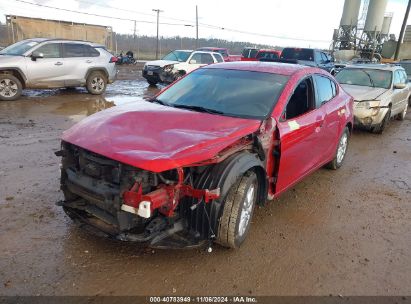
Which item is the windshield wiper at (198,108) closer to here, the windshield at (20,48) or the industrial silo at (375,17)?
the windshield at (20,48)

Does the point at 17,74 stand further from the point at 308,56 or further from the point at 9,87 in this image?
the point at 308,56

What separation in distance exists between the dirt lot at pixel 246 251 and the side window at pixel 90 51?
7.37m

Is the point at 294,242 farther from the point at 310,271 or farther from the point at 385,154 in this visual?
the point at 385,154

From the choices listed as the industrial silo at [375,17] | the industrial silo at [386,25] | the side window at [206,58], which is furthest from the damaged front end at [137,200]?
the industrial silo at [386,25]

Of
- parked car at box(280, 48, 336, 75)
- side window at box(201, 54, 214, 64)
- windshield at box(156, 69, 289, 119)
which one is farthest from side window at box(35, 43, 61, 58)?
parked car at box(280, 48, 336, 75)

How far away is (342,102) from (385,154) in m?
2.58

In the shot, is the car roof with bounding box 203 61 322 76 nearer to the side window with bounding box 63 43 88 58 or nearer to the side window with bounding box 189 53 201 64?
the side window with bounding box 63 43 88 58

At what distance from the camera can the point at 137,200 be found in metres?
2.67

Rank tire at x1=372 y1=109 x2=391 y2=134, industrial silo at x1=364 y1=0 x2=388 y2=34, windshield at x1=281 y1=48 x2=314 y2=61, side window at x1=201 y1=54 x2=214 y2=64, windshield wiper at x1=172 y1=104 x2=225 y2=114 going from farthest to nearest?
industrial silo at x1=364 y1=0 x2=388 y2=34 → windshield at x1=281 y1=48 x2=314 y2=61 → side window at x1=201 y1=54 x2=214 y2=64 → tire at x1=372 y1=109 x2=391 y2=134 → windshield wiper at x1=172 y1=104 x2=225 y2=114

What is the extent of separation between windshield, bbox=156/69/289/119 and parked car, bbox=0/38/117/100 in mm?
7790

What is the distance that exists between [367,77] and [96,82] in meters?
8.76

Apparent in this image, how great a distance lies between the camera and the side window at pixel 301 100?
4.09 m

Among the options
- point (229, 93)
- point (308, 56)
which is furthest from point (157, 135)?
point (308, 56)

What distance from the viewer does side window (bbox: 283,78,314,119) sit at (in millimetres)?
4094
